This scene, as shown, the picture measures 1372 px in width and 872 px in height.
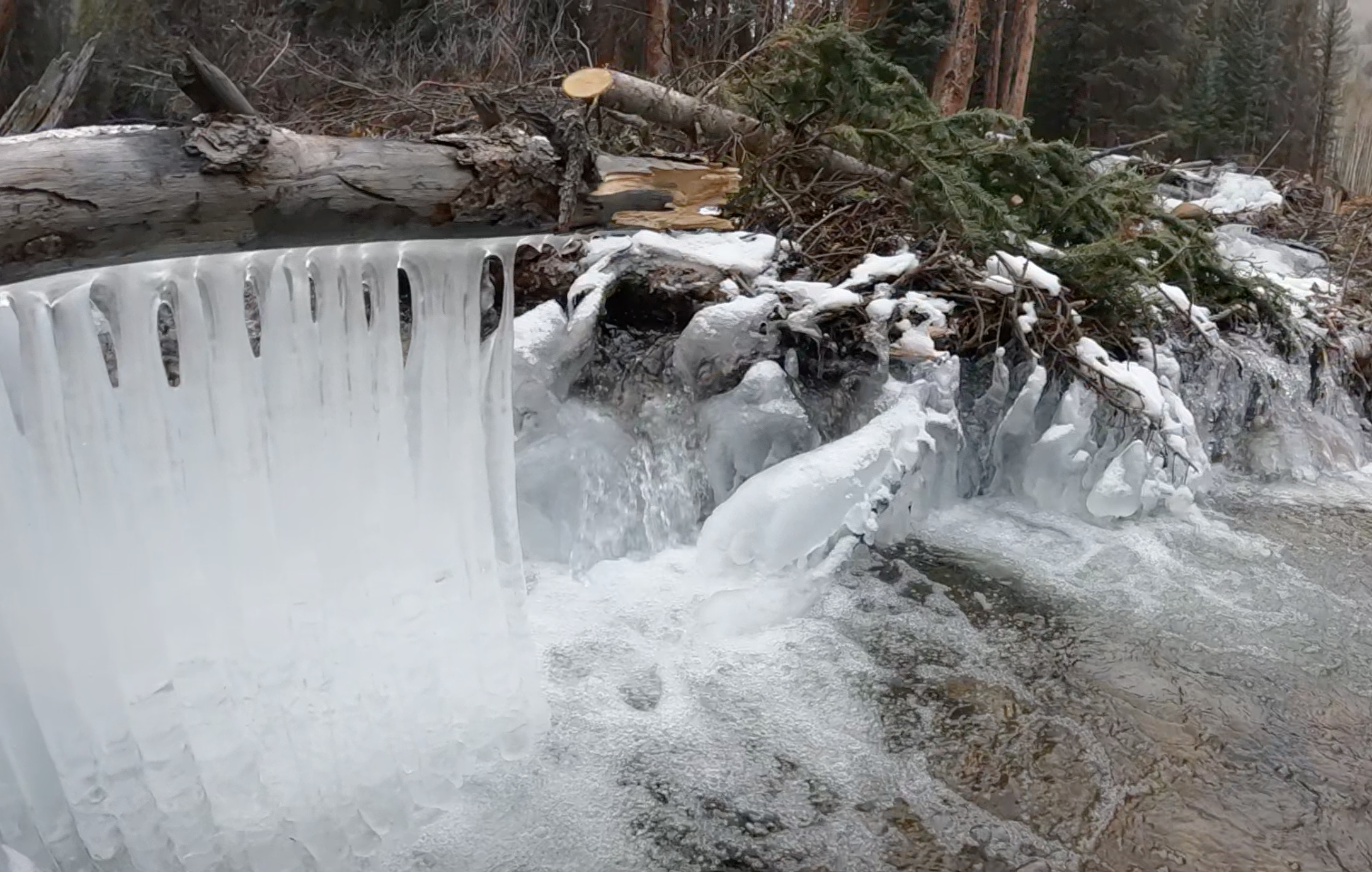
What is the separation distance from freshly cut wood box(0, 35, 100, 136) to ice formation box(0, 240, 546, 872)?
3.26 ft

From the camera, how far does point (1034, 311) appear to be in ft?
13.5

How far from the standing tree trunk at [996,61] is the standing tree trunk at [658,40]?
395cm

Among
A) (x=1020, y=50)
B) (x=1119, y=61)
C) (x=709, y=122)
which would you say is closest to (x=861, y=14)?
(x=1020, y=50)

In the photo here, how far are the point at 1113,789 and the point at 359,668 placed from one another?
1769 mm

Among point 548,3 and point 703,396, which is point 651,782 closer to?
point 703,396

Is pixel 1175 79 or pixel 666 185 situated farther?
pixel 1175 79

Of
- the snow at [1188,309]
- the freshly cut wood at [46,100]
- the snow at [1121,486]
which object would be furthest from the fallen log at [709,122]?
the freshly cut wood at [46,100]

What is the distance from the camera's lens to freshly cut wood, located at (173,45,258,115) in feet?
5.10

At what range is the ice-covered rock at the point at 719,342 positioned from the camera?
3.58 metres

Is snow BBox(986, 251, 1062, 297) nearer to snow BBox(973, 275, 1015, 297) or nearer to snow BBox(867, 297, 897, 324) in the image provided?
snow BBox(973, 275, 1015, 297)

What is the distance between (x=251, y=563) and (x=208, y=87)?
0.87m

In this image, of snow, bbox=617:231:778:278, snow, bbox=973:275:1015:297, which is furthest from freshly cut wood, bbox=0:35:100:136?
snow, bbox=973:275:1015:297

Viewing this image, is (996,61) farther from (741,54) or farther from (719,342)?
(719,342)

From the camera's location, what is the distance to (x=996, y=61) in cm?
1041
